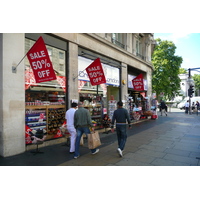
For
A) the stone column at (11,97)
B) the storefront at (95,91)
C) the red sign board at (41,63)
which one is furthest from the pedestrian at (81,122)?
the storefront at (95,91)

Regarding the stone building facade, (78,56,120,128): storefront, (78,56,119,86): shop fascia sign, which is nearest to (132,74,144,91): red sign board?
the stone building facade

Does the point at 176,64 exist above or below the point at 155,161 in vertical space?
above

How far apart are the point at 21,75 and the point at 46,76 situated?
3.61 feet

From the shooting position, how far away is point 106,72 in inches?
439

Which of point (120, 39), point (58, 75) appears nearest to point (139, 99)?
point (120, 39)

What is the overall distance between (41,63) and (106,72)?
6082mm

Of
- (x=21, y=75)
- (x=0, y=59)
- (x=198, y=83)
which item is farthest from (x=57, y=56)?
(x=198, y=83)

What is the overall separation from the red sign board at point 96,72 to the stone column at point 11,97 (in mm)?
3543

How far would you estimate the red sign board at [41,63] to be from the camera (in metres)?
5.49

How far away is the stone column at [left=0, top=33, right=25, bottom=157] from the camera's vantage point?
5.43 m

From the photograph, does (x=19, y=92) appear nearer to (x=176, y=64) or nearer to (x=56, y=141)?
(x=56, y=141)

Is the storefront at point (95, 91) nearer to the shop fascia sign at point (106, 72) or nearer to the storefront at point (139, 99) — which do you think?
the shop fascia sign at point (106, 72)

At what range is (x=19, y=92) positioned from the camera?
5887 millimetres

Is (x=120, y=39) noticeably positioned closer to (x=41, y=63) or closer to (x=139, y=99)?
(x=139, y=99)
